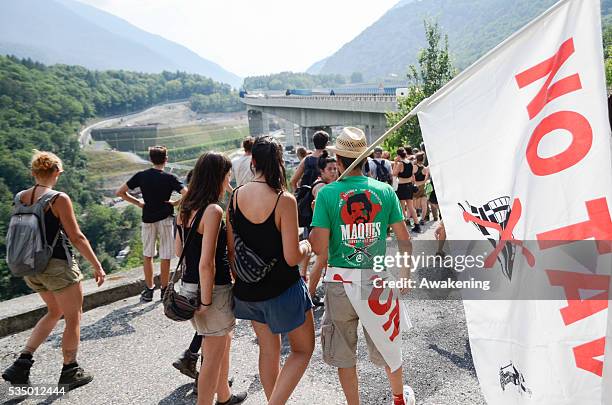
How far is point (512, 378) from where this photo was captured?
2227 mm

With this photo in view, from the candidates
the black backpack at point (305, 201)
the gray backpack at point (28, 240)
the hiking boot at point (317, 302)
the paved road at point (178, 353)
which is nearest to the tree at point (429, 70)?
the black backpack at point (305, 201)

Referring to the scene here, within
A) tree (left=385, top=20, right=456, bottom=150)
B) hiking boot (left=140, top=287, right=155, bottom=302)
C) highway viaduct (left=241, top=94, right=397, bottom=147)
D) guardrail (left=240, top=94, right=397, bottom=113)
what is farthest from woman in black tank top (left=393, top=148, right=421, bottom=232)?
guardrail (left=240, top=94, right=397, bottom=113)

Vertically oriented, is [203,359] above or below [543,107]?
below

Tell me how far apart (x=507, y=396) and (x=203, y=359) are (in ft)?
6.06

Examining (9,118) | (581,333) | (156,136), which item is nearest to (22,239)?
(581,333)

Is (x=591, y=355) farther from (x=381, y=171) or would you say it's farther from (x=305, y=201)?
(x=381, y=171)

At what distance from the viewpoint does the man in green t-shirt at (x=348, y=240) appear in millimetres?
2818

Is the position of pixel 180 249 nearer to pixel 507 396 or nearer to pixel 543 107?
pixel 507 396

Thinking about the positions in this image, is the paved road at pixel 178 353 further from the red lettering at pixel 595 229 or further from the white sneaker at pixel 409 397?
the red lettering at pixel 595 229

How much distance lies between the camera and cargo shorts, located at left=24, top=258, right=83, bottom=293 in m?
3.54

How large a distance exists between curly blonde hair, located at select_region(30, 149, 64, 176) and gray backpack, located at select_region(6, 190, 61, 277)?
0.20 m

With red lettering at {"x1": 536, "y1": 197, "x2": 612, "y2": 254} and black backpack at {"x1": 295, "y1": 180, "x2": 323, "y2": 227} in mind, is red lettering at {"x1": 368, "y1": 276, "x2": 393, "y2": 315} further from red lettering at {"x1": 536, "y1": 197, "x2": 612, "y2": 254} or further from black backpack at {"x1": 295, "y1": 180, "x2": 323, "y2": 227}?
black backpack at {"x1": 295, "y1": 180, "x2": 323, "y2": 227}

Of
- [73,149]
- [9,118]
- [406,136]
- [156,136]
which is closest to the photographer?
[406,136]

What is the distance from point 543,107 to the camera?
223 centimetres
